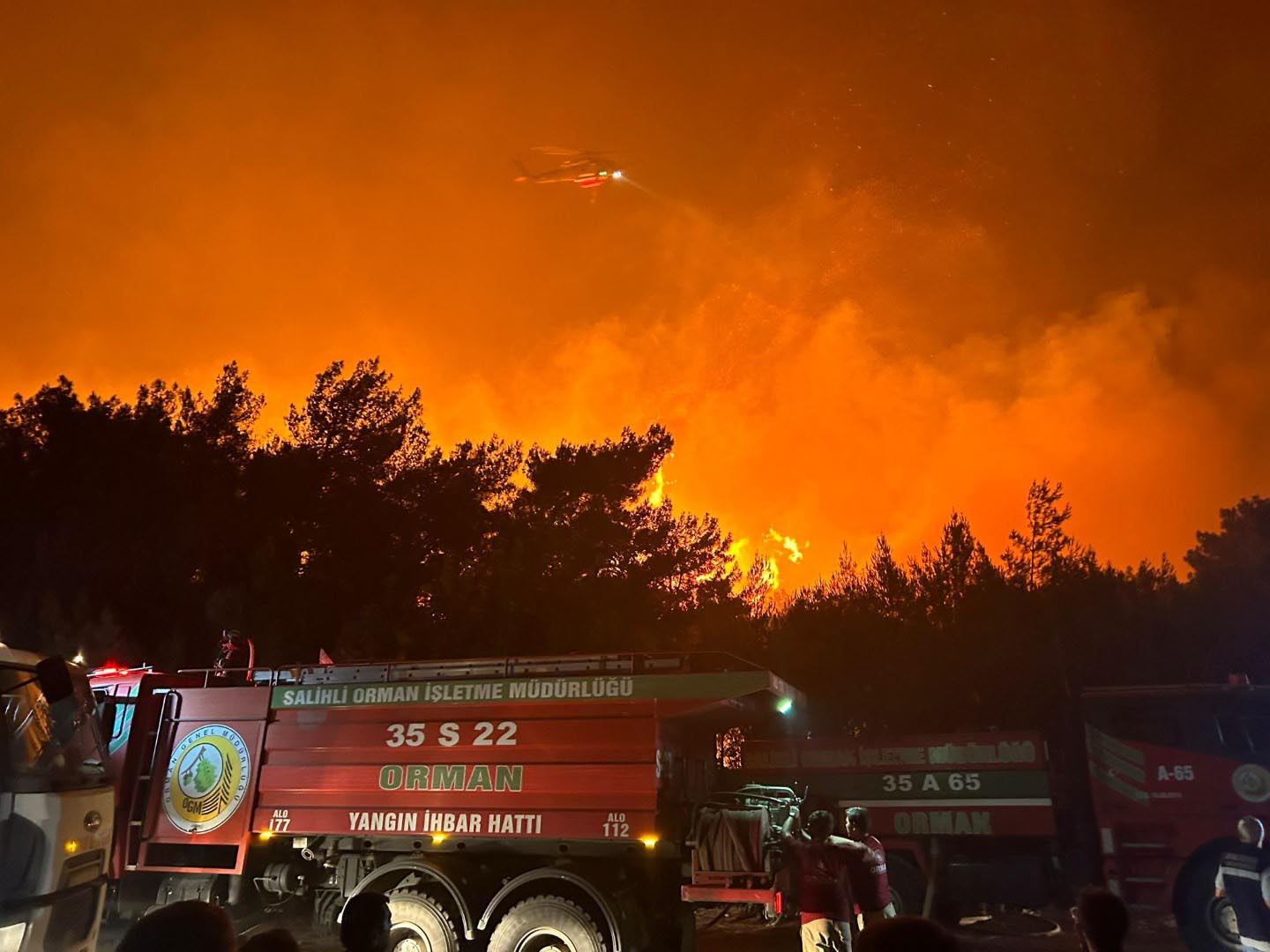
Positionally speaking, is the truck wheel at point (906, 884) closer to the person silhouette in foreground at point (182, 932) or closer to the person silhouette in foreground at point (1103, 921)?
the person silhouette in foreground at point (1103, 921)

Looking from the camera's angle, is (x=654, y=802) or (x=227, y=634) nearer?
(x=654, y=802)

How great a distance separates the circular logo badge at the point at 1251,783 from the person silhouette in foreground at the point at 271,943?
35.0ft

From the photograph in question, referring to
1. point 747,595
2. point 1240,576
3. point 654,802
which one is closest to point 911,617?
point 747,595

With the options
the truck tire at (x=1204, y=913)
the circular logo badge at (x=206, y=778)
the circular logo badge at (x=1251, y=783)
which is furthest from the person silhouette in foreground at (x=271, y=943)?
the circular logo badge at (x=1251, y=783)

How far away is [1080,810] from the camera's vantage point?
11117 millimetres

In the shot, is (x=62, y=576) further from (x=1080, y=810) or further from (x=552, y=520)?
(x=1080, y=810)

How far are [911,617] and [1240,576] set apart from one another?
27.6ft

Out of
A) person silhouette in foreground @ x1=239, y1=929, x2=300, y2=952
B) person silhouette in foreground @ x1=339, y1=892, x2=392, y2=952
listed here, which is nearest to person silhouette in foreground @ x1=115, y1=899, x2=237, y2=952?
person silhouette in foreground @ x1=239, y1=929, x2=300, y2=952

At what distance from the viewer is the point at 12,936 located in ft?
15.5

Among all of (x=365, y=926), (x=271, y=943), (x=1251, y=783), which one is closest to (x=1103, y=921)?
(x=365, y=926)

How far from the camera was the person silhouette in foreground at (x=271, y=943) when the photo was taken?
3.12m

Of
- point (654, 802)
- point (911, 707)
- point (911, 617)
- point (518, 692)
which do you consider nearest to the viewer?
point (654, 802)

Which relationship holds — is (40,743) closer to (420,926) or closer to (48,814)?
(48,814)

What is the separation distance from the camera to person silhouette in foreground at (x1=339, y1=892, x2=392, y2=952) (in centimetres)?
A: 337
